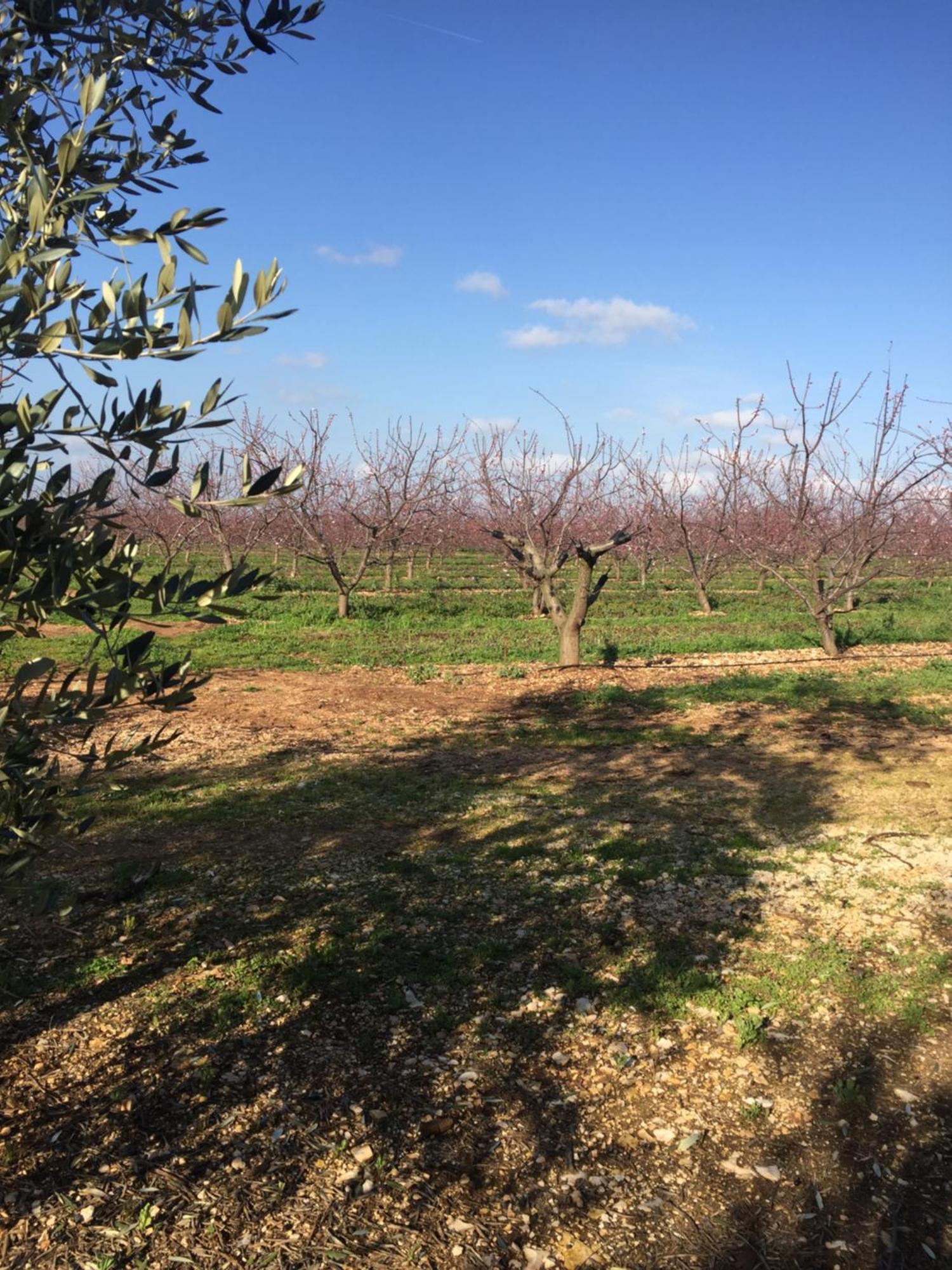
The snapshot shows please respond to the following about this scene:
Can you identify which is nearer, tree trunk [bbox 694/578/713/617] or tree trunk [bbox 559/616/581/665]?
tree trunk [bbox 559/616/581/665]

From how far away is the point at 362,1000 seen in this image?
165 inches

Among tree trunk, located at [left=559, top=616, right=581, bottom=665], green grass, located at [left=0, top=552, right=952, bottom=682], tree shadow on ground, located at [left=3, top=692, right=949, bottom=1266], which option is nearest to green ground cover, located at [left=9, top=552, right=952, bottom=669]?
green grass, located at [left=0, top=552, right=952, bottom=682]

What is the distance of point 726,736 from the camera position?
32.3 ft

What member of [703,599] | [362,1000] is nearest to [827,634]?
[703,599]

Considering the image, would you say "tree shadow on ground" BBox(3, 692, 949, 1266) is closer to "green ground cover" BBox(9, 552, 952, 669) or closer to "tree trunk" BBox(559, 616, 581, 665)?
"green ground cover" BBox(9, 552, 952, 669)

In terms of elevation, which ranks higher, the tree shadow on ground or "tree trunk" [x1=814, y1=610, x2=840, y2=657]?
"tree trunk" [x1=814, y1=610, x2=840, y2=657]

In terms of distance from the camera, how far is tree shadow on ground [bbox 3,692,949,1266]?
9.96 ft

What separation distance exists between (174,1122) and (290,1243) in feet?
2.50

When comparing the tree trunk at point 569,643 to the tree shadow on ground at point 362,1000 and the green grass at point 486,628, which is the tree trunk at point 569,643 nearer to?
the green grass at point 486,628

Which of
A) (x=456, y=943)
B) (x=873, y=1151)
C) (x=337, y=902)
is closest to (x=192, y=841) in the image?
(x=337, y=902)

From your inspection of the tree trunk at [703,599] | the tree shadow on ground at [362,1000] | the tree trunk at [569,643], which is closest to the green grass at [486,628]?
the tree trunk at [703,599]

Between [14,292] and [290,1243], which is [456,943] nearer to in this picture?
[290,1243]

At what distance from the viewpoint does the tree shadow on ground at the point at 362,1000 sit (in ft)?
9.96

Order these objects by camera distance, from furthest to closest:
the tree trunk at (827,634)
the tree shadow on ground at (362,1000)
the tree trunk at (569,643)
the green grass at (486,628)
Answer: the tree trunk at (827,634) < the green grass at (486,628) < the tree trunk at (569,643) < the tree shadow on ground at (362,1000)
